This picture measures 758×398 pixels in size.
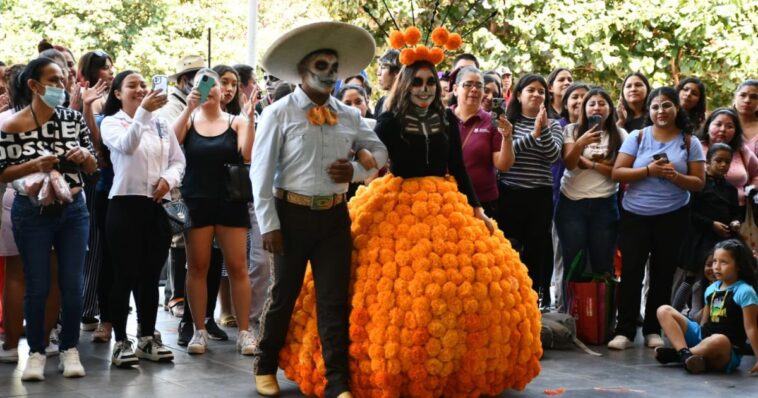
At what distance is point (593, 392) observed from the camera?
6430 millimetres

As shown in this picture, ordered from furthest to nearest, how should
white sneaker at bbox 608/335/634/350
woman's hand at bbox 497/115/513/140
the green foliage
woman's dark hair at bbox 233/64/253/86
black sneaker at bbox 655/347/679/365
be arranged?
the green foliage, woman's dark hair at bbox 233/64/253/86, white sneaker at bbox 608/335/634/350, woman's hand at bbox 497/115/513/140, black sneaker at bbox 655/347/679/365

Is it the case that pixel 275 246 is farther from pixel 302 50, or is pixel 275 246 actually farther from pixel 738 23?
pixel 738 23

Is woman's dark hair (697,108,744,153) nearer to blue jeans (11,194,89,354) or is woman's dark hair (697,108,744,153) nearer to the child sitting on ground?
the child sitting on ground

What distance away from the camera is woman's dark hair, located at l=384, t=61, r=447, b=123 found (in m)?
6.16

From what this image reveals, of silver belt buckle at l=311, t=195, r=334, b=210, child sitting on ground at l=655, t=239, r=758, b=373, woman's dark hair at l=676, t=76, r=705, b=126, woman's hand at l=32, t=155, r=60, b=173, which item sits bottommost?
child sitting on ground at l=655, t=239, r=758, b=373

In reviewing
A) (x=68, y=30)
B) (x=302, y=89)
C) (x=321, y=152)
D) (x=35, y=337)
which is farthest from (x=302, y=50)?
(x=68, y=30)

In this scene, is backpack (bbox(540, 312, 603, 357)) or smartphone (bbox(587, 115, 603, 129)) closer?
backpack (bbox(540, 312, 603, 357))

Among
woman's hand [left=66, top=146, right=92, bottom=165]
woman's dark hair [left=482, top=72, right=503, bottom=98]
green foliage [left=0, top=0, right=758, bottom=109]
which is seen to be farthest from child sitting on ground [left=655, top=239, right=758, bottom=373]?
green foliage [left=0, top=0, right=758, bottom=109]

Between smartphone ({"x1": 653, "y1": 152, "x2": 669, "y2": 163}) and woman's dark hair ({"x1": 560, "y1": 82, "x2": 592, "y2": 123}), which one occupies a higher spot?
woman's dark hair ({"x1": 560, "y1": 82, "x2": 592, "y2": 123})

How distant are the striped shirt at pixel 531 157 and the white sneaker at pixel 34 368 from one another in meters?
3.75

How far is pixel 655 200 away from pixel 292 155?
3522mm

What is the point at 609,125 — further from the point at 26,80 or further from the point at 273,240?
the point at 26,80

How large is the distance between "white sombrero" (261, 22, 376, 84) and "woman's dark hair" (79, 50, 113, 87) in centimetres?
222

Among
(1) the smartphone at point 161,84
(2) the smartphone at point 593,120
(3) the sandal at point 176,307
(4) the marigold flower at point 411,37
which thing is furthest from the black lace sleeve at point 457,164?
(3) the sandal at point 176,307
